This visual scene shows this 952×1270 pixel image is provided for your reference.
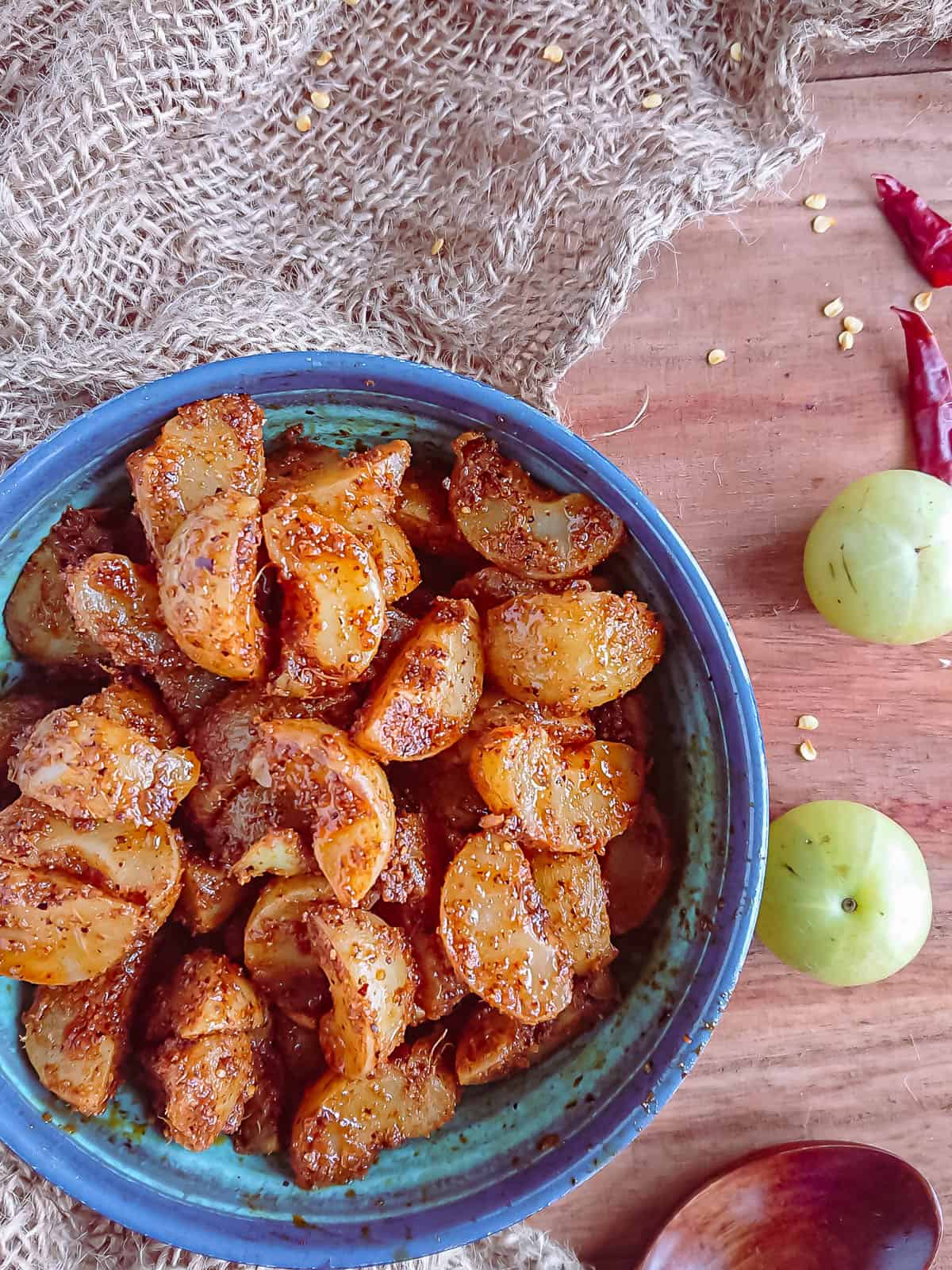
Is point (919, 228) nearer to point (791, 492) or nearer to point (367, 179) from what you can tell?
point (791, 492)

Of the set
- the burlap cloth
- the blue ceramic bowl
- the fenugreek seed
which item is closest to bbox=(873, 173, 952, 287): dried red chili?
the burlap cloth

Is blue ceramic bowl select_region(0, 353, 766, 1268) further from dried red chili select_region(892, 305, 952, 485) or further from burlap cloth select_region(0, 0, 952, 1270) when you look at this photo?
dried red chili select_region(892, 305, 952, 485)

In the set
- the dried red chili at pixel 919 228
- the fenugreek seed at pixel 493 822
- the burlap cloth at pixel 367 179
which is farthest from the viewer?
the dried red chili at pixel 919 228

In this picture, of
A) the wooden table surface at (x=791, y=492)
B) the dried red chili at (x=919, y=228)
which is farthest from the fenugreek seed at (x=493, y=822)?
the dried red chili at (x=919, y=228)

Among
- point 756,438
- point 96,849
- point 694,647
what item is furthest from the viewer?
point 756,438

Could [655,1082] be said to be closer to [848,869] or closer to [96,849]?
[848,869]

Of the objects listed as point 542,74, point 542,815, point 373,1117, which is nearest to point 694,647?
point 542,815

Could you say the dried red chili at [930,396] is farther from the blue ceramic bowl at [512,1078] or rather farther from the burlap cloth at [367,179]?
the blue ceramic bowl at [512,1078]
